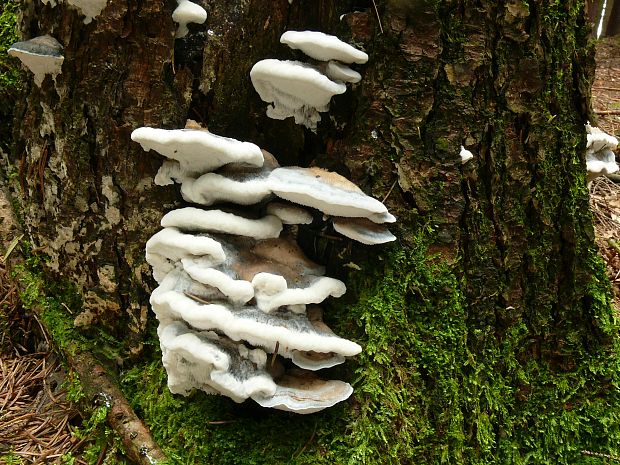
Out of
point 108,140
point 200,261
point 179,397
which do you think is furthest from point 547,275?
point 108,140

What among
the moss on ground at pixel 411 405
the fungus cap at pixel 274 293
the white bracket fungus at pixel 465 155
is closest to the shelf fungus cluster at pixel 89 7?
the fungus cap at pixel 274 293

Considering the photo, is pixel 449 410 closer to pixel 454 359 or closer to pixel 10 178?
pixel 454 359

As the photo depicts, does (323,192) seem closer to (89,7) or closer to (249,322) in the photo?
(249,322)

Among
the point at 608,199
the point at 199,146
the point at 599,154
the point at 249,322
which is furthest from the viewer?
the point at 608,199

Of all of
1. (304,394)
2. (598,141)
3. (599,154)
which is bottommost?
(304,394)

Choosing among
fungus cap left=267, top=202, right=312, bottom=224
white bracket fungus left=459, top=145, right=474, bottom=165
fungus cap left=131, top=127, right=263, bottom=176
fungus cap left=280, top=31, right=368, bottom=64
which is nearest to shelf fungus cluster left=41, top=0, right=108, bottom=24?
fungus cap left=131, top=127, right=263, bottom=176

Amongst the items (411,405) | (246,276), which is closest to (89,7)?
(246,276)

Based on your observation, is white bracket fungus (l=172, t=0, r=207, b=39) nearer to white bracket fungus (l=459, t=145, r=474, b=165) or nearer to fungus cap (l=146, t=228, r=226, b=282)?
fungus cap (l=146, t=228, r=226, b=282)

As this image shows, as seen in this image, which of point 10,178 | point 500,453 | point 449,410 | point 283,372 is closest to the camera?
point 283,372
